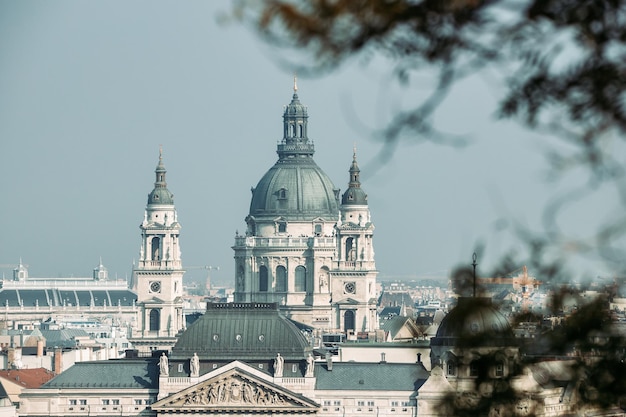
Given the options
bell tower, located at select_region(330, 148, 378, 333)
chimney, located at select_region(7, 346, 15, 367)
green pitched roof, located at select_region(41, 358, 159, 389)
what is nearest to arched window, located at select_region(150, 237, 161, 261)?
bell tower, located at select_region(330, 148, 378, 333)

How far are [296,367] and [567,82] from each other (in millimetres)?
105604

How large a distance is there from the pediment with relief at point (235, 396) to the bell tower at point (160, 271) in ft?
184

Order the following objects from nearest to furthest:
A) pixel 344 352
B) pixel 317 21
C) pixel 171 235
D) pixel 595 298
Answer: pixel 317 21, pixel 595 298, pixel 344 352, pixel 171 235

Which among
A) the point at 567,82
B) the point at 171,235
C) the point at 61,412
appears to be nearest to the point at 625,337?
the point at 567,82

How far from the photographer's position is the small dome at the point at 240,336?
128 m

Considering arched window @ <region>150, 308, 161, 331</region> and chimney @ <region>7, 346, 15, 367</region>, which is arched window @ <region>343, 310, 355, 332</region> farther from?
chimney @ <region>7, 346, 15, 367</region>

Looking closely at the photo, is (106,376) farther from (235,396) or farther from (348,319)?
(348,319)

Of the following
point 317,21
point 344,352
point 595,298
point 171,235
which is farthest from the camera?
point 171,235

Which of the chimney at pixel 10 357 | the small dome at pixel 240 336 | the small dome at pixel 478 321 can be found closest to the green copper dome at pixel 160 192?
the chimney at pixel 10 357

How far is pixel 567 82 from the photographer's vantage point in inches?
862

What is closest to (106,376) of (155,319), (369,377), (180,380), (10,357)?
(180,380)

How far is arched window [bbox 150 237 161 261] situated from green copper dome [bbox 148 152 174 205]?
290cm

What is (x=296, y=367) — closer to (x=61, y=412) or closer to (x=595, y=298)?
(x=61, y=412)

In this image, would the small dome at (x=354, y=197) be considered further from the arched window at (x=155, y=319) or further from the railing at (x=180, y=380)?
the railing at (x=180, y=380)
